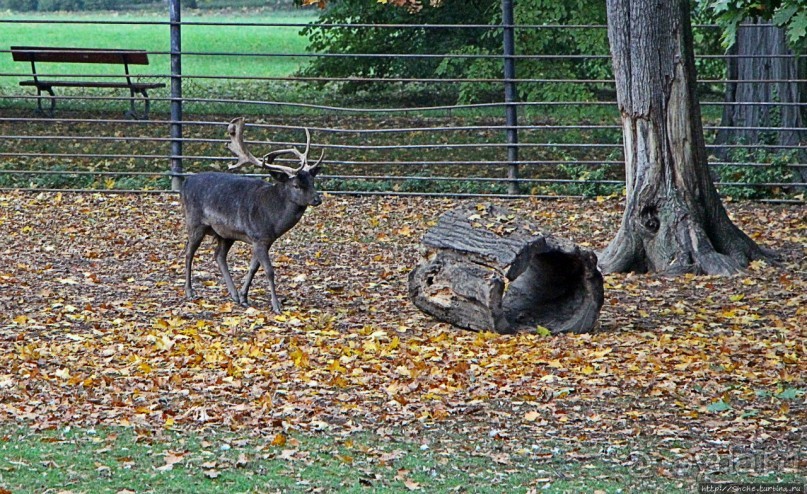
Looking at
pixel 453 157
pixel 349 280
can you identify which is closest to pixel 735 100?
pixel 453 157

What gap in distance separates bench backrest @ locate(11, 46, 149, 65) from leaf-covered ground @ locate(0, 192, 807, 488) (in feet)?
18.2

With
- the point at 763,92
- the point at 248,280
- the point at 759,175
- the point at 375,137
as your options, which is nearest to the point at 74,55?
the point at 375,137

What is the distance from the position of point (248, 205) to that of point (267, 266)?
1.70 ft

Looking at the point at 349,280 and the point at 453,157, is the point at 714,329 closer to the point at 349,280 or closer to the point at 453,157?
the point at 349,280

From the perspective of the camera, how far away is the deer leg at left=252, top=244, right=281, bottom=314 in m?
9.91

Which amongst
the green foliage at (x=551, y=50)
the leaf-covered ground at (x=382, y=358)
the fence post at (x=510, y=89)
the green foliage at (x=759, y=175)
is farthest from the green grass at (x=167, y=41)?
the green foliage at (x=759, y=175)

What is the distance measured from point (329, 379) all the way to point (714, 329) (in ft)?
9.94

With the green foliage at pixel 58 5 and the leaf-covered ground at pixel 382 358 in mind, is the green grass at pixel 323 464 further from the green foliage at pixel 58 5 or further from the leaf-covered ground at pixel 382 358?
the green foliage at pixel 58 5

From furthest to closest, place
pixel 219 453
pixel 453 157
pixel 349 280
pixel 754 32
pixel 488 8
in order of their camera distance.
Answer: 1. pixel 488 8
2. pixel 453 157
3. pixel 754 32
4. pixel 349 280
5. pixel 219 453

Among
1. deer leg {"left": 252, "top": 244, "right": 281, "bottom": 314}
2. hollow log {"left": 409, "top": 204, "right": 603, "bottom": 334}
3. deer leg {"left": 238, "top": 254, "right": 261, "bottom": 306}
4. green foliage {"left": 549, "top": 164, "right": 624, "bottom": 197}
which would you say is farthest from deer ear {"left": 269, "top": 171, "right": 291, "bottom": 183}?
green foliage {"left": 549, "top": 164, "right": 624, "bottom": 197}

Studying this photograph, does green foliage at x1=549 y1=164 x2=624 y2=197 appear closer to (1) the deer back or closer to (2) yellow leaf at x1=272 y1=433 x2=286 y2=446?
(1) the deer back

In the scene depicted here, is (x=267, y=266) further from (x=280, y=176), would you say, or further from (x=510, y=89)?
(x=510, y=89)

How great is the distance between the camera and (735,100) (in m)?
15.5

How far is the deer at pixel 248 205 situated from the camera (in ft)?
32.5
